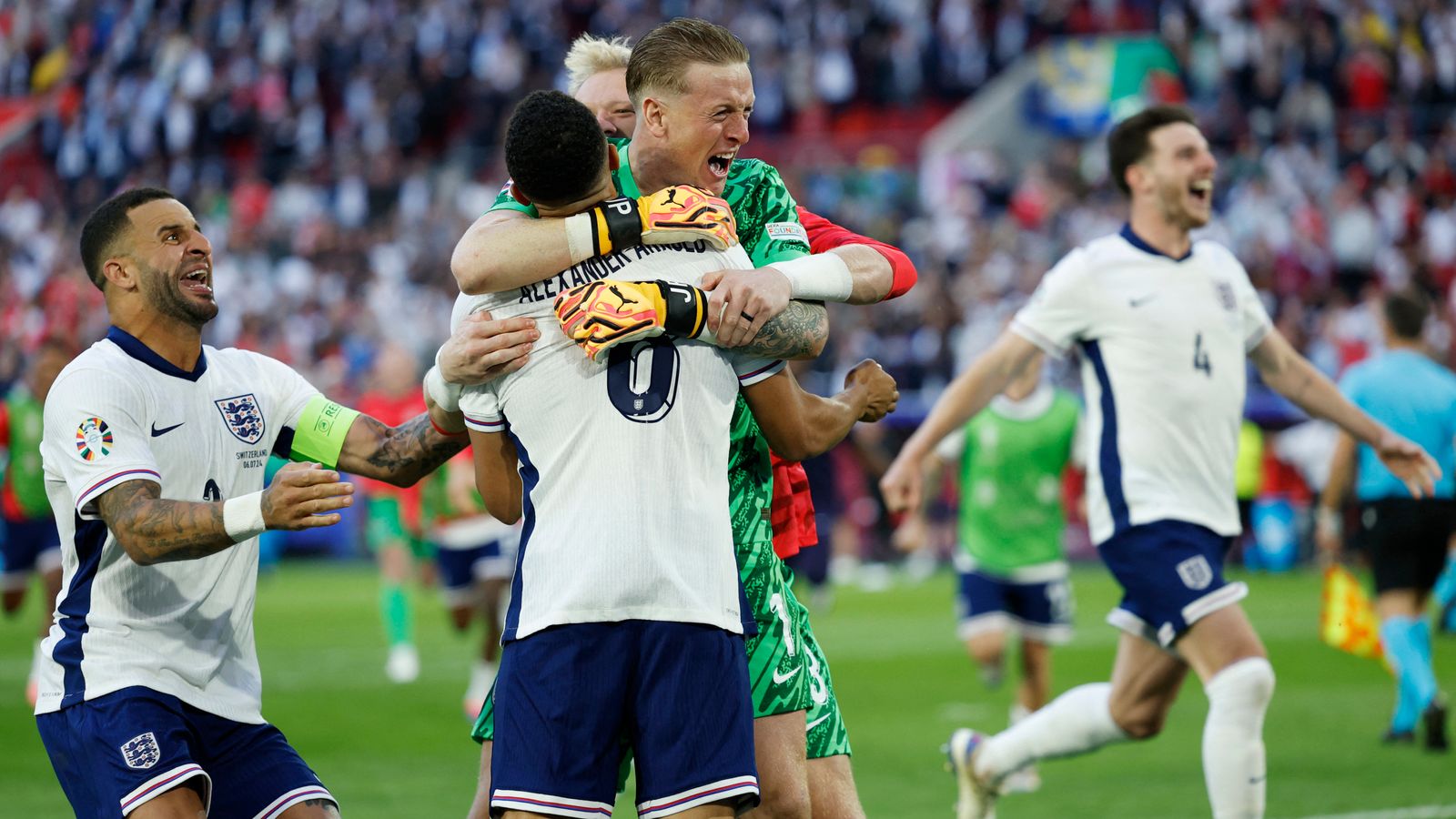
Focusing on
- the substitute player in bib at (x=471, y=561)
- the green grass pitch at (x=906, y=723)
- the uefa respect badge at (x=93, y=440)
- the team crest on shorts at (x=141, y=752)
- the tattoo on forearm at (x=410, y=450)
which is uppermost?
the uefa respect badge at (x=93, y=440)

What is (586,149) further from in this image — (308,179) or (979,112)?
(308,179)

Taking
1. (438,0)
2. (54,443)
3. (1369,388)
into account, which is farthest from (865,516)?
(54,443)

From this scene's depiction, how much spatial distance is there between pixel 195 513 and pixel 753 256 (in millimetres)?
1520

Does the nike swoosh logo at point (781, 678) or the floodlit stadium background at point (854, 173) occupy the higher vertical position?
the floodlit stadium background at point (854, 173)

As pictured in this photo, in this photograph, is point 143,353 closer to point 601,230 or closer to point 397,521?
point 601,230

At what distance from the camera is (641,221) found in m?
3.91

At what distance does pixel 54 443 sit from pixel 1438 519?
850cm

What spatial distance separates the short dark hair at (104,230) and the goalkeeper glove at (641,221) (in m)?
1.62

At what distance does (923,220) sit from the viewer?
Result: 1062 inches

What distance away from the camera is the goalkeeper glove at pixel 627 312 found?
3764 mm

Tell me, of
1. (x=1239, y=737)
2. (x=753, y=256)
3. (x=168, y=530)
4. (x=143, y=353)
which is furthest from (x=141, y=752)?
(x=1239, y=737)

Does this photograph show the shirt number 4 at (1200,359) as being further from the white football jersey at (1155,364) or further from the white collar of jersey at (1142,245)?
the white collar of jersey at (1142,245)

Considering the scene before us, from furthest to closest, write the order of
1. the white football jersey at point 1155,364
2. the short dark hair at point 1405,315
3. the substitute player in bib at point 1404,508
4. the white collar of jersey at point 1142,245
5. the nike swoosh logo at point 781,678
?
the short dark hair at point 1405,315 < the substitute player in bib at point 1404,508 < the white collar of jersey at point 1142,245 < the white football jersey at point 1155,364 < the nike swoosh logo at point 781,678

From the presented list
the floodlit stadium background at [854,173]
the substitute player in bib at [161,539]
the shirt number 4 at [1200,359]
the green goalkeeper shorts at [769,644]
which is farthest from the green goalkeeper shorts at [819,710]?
the floodlit stadium background at [854,173]
